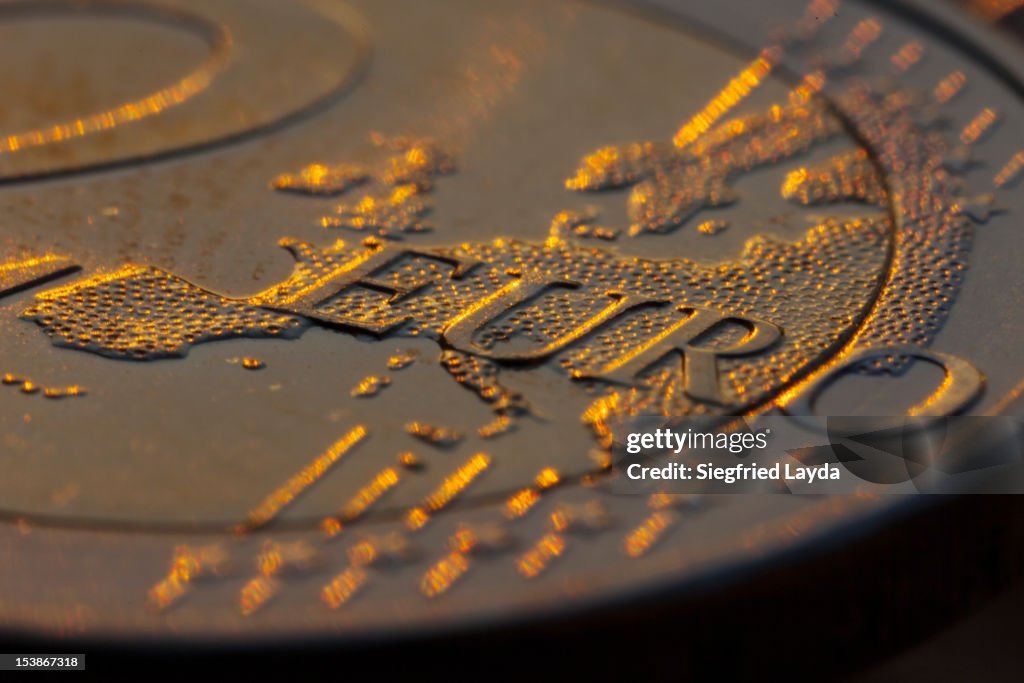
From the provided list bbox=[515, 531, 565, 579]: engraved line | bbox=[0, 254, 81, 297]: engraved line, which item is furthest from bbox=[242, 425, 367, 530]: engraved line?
bbox=[0, 254, 81, 297]: engraved line

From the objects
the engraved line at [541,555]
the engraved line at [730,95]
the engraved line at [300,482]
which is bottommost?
the engraved line at [300,482]

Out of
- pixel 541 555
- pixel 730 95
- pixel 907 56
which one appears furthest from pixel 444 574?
pixel 907 56

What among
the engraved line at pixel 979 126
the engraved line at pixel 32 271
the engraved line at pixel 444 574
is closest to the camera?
the engraved line at pixel 444 574

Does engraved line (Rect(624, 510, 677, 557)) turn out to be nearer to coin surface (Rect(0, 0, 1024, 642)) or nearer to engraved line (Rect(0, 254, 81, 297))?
coin surface (Rect(0, 0, 1024, 642))

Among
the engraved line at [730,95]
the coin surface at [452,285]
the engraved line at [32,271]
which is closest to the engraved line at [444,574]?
the coin surface at [452,285]

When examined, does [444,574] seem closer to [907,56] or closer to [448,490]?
[448,490]

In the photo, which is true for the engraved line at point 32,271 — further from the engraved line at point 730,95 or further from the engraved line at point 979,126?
the engraved line at point 979,126

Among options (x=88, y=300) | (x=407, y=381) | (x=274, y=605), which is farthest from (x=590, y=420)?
(x=88, y=300)

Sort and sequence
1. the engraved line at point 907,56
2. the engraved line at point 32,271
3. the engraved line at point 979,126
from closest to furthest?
the engraved line at point 32,271 < the engraved line at point 979,126 < the engraved line at point 907,56
